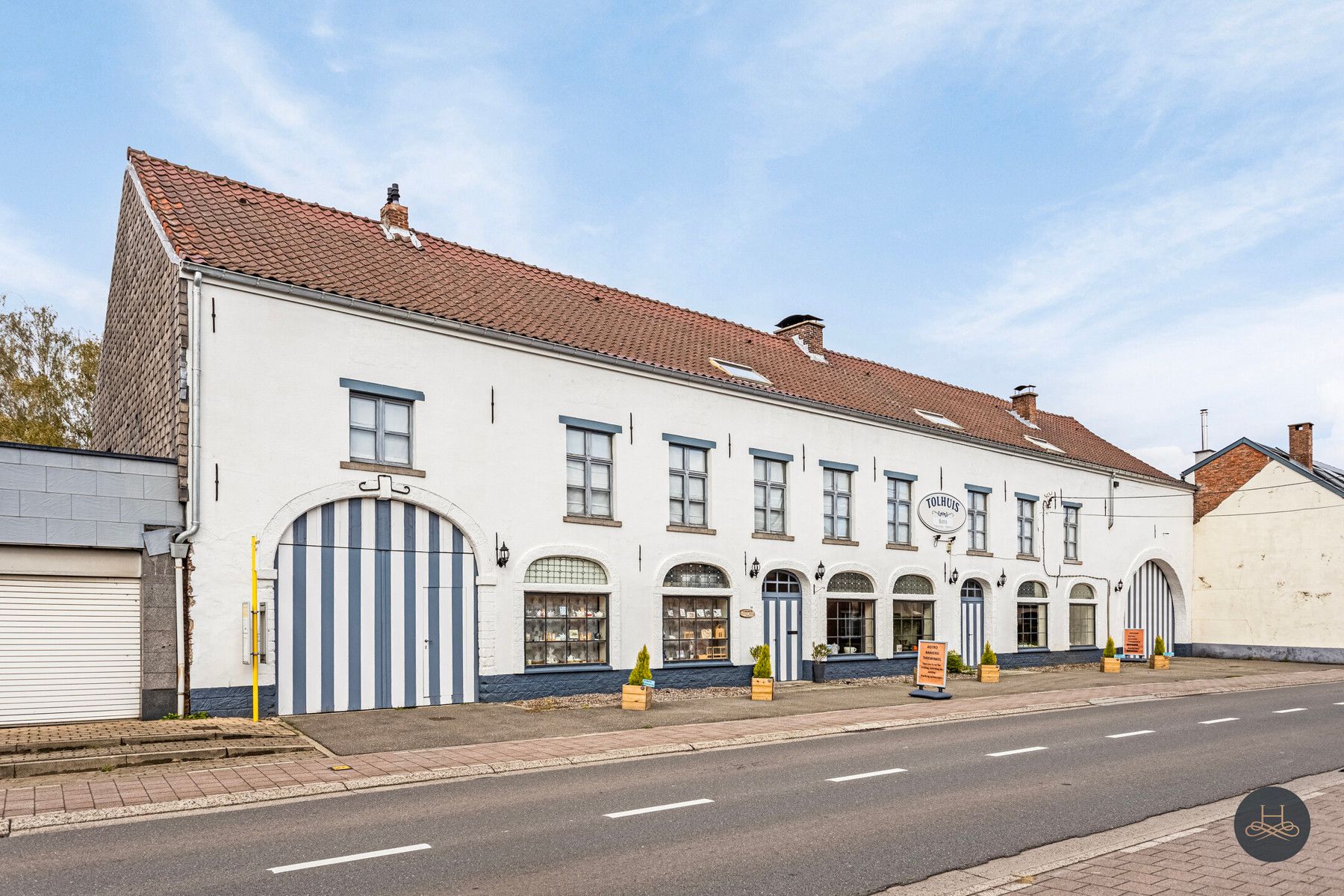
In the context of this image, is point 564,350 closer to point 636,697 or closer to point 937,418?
point 636,697

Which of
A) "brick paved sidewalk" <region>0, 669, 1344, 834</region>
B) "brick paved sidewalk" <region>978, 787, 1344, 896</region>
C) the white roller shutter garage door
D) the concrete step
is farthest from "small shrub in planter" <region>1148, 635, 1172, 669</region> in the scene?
the white roller shutter garage door

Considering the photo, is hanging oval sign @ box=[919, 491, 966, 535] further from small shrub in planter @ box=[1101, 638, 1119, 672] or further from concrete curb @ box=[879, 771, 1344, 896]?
concrete curb @ box=[879, 771, 1344, 896]

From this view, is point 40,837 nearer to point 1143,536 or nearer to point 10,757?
point 10,757

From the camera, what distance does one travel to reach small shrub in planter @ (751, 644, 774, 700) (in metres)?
19.1

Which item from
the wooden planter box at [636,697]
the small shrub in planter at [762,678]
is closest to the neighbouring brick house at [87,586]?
the wooden planter box at [636,697]

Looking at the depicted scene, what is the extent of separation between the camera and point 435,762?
38.1 feet

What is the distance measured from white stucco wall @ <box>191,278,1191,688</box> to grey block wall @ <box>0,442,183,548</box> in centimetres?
65

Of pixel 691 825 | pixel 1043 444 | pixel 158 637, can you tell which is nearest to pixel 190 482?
pixel 158 637

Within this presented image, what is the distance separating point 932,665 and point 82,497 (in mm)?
15587

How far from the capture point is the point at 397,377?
54.6 feet

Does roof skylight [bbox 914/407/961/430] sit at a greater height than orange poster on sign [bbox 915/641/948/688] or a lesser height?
greater

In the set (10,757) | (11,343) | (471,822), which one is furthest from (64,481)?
(11,343)

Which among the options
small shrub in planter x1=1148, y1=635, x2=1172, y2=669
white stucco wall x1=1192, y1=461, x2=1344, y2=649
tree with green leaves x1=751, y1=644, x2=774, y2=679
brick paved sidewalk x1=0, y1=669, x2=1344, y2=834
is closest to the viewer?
brick paved sidewalk x1=0, y1=669, x2=1344, y2=834

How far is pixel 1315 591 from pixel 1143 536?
549 cm
